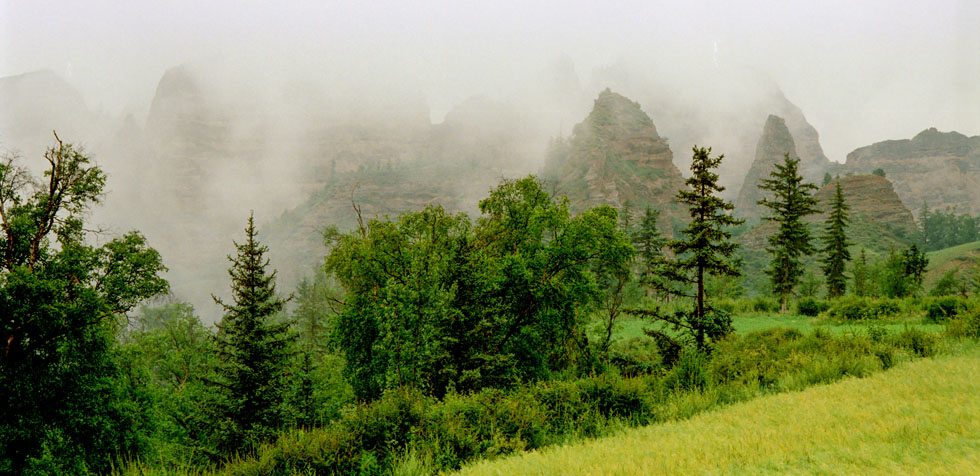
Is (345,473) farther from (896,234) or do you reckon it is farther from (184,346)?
(896,234)

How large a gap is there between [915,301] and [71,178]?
42.4 meters

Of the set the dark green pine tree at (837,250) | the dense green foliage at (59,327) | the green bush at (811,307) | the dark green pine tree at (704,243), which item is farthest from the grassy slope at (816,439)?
the dark green pine tree at (837,250)

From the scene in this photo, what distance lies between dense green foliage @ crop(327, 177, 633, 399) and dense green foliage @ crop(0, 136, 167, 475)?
890 centimetres

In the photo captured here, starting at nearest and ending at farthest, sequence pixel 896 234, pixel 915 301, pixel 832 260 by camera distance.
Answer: pixel 915 301 < pixel 832 260 < pixel 896 234

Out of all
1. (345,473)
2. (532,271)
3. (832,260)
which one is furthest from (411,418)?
(832,260)

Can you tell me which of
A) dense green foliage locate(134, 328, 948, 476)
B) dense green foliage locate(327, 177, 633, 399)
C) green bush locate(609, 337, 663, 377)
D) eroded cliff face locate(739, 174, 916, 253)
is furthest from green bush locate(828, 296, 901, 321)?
eroded cliff face locate(739, 174, 916, 253)

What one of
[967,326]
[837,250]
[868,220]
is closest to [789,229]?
[837,250]

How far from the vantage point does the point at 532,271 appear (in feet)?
58.8

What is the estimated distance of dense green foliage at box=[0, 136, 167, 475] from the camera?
14922 mm

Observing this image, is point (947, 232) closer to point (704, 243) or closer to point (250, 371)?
point (704, 243)

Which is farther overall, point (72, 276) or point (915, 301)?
point (915, 301)

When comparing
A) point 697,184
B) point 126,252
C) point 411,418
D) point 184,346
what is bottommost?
point 184,346

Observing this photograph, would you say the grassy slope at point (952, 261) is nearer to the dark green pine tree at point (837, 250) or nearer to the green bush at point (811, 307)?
the dark green pine tree at point (837, 250)

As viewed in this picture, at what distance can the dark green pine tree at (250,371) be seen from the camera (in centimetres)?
1916
